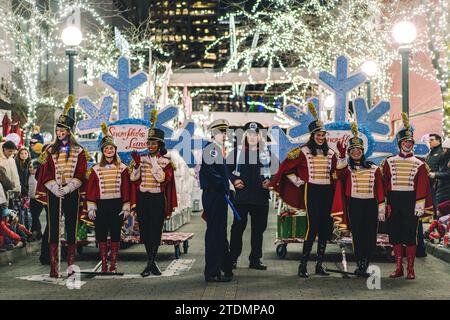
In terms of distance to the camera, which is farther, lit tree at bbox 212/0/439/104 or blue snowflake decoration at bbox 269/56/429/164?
lit tree at bbox 212/0/439/104

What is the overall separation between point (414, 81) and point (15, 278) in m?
20.8

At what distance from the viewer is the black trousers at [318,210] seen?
975 centimetres

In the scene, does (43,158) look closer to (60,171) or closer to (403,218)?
(60,171)

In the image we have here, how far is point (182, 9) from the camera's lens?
13350 centimetres

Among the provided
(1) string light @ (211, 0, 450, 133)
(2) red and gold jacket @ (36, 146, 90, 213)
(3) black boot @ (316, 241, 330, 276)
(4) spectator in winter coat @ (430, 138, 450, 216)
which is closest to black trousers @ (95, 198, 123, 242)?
(2) red and gold jacket @ (36, 146, 90, 213)

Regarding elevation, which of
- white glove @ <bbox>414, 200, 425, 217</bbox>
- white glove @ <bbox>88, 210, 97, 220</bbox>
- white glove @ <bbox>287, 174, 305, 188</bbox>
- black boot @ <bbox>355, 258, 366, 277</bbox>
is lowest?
black boot @ <bbox>355, 258, 366, 277</bbox>

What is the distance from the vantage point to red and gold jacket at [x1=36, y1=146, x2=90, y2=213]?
32.1 feet

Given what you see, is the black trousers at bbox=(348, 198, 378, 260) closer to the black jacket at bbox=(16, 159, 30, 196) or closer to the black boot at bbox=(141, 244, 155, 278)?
the black boot at bbox=(141, 244, 155, 278)

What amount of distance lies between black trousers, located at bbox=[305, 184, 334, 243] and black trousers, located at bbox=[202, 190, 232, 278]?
1091 millimetres

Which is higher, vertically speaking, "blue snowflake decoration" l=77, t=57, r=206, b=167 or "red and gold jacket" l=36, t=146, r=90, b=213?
"blue snowflake decoration" l=77, t=57, r=206, b=167

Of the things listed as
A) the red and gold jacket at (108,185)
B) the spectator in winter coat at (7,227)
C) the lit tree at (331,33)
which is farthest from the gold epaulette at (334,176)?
the lit tree at (331,33)

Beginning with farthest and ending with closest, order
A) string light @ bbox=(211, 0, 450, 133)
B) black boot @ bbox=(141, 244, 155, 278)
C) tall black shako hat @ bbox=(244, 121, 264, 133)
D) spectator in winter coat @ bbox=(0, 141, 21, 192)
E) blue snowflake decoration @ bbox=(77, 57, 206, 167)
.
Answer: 1. string light @ bbox=(211, 0, 450, 133)
2. blue snowflake decoration @ bbox=(77, 57, 206, 167)
3. spectator in winter coat @ bbox=(0, 141, 21, 192)
4. tall black shako hat @ bbox=(244, 121, 264, 133)
5. black boot @ bbox=(141, 244, 155, 278)

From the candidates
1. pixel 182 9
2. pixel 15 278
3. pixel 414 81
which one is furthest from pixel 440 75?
pixel 182 9
